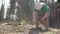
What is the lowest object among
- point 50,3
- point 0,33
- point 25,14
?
point 0,33

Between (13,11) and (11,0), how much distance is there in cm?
59

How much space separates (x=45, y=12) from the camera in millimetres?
4129

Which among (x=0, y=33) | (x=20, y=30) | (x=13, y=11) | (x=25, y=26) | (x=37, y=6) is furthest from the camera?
(x=13, y=11)

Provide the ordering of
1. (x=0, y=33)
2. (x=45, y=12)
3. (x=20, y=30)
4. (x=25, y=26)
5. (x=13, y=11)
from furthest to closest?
(x=13, y=11) → (x=25, y=26) → (x=20, y=30) → (x=0, y=33) → (x=45, y=12)

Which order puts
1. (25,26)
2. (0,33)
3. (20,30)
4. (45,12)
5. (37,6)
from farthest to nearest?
1. (25,26)
2. (20,30)
3. (0,33)
4. (45,12)
5. (37,6)

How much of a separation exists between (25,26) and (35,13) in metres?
2.65

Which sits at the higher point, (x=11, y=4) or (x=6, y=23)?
(x=11, y=4)

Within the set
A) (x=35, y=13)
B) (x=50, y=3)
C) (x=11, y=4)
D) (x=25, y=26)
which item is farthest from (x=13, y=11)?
(x=35, y=13)

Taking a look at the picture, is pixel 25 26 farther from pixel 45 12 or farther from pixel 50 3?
pixel 45 12

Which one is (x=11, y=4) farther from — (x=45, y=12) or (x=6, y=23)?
(x=45, y=12)

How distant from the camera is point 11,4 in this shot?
748 centimetres

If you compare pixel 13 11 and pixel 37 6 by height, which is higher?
pixel 37 6

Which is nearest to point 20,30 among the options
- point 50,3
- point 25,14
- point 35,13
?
point 25,14

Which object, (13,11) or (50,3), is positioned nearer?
(50,3)
